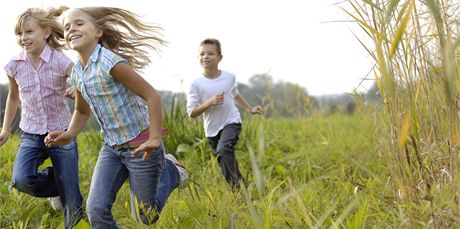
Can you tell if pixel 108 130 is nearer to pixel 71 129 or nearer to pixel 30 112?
pixel 71 129

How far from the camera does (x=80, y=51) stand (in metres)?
2.84

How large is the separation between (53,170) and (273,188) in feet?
3.88

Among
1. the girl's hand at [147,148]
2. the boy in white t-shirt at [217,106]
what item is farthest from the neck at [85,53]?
the boy in white t-shirt at [217,106]

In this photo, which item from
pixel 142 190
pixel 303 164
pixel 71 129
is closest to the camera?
pixel 142 190

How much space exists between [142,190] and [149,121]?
0.98 feet

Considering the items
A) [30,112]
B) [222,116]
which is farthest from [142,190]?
[222,116]

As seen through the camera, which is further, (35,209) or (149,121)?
(35,209)

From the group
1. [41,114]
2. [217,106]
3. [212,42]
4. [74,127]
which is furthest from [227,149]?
[74,127]

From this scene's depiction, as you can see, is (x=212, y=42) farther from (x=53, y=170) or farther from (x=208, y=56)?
(x=53, y=170)

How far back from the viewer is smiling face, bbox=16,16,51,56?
343cm

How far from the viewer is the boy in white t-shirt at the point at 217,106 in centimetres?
441

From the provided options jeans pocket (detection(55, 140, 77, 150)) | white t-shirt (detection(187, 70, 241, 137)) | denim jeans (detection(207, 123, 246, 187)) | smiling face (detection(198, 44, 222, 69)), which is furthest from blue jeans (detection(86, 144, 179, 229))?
smiling face (detection(198, 44, 222, 69))

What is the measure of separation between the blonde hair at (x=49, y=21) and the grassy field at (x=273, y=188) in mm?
895

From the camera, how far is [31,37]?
344 centimetres
